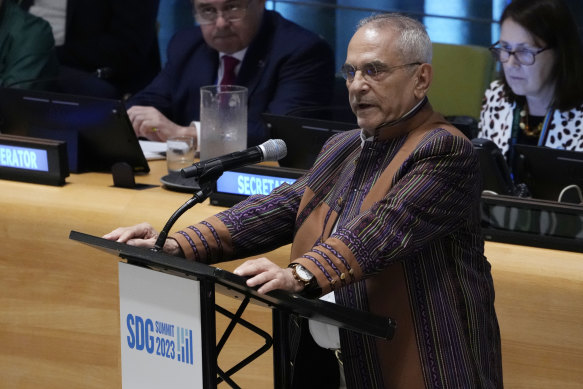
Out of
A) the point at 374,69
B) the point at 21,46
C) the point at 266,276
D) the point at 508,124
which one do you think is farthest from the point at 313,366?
the point at 21,46

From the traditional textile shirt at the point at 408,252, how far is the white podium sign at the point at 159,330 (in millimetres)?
195

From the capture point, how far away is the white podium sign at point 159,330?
5.45 feet

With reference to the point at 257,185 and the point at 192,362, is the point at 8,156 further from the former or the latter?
the point at 192,362

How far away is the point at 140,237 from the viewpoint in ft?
6.11

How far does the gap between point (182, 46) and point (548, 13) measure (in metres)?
1.48

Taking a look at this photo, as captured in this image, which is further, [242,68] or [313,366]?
[242,68]

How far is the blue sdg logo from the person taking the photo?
168cm

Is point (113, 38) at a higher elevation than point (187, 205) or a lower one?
higher

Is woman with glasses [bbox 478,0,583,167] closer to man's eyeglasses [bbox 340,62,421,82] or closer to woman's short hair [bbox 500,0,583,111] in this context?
woman's short hair [bbox 500,0,583,111]

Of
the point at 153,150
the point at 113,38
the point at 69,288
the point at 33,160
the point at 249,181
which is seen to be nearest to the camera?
the point at 249,181

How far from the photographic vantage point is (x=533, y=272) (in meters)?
2.27

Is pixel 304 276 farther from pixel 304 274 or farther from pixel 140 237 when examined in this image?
pixel 140 237

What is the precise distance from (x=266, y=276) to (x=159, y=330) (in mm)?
260

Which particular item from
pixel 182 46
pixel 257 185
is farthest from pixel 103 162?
pixel 182 46
